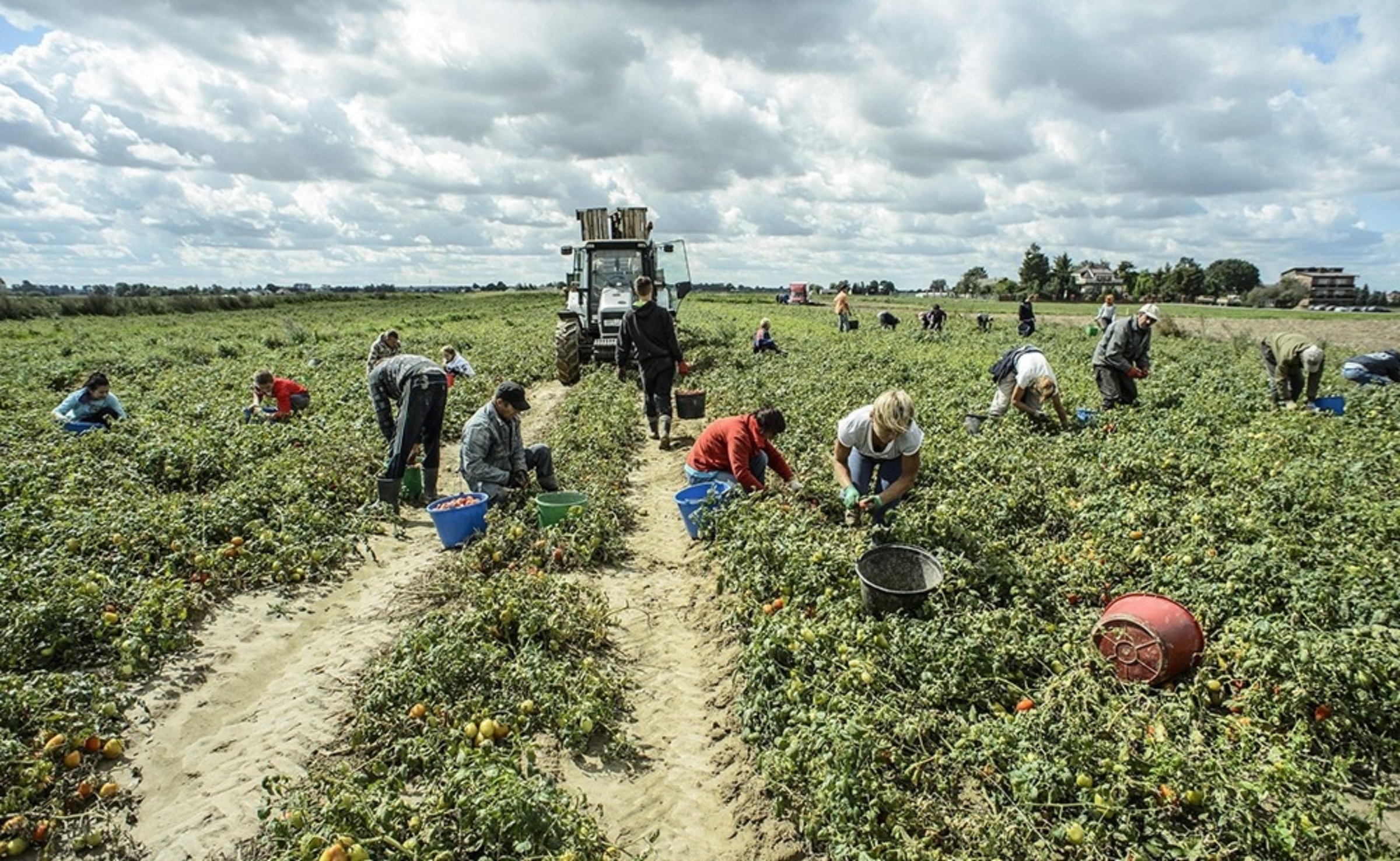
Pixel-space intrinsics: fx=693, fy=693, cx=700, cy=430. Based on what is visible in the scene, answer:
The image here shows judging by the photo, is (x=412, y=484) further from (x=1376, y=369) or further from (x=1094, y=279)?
(x=1094, y=279)

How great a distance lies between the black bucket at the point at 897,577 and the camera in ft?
14.9

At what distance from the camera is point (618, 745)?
12.5 feet

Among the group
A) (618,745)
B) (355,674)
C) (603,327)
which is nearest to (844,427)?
(618,745)

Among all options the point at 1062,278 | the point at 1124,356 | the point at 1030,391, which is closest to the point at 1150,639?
the point at 1030,391

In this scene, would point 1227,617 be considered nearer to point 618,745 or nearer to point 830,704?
point 830,704

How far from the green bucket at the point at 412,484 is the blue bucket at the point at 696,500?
3229 mm

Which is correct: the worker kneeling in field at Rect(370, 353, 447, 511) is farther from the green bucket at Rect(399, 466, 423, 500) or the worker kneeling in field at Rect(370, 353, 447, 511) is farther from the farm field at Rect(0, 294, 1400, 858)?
the farm field at Rect(0, 294, 1400, 858)

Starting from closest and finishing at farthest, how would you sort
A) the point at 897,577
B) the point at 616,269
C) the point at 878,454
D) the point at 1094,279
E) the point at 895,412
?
the point at 897,577 < the point at 895,412 < the point at 878,454 < the point at 616,269 < the point at 1094,279

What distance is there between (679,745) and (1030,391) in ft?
23.9

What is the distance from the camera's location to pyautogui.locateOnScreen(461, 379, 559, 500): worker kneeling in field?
259 inches

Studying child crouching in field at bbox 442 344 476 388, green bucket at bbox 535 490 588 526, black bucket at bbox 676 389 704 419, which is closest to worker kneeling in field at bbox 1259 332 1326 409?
black bucket at bbox 676 389 704 419

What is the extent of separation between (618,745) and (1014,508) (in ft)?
14.1

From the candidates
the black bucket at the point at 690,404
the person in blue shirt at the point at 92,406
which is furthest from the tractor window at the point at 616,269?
the person in blue shirt at the point at 92,406

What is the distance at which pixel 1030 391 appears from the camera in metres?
9.22
